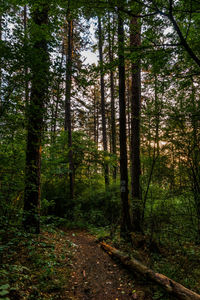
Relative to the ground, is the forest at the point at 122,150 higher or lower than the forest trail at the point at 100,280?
higher

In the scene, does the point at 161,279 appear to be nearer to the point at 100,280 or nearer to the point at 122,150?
the point at 100,280

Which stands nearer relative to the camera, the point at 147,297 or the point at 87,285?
the point at 147,297

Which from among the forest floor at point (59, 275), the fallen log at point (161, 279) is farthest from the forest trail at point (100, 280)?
the fallen log at point (161, 279)

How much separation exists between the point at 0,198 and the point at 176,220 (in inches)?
195

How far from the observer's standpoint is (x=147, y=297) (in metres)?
3.02

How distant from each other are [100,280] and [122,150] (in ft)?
12.8

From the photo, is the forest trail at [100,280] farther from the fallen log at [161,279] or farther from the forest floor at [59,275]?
the fallen log at [161,279]

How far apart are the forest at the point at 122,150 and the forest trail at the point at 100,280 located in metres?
0.02

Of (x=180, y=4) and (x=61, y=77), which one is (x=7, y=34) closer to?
(x=61, y=77)

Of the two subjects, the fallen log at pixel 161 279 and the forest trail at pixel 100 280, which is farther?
the forest trail at pixel 100 280

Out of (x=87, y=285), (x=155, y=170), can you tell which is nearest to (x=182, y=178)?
(x=155, y=170)

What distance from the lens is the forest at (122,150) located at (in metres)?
3.08

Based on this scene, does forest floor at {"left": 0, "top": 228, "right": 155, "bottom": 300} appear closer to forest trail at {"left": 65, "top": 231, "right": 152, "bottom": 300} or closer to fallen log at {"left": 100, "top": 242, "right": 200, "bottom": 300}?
forest trail at {"left": 65, "top": 231, "right": 152, "bottom": 300}

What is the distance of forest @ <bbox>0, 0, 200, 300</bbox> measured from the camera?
10.1ft
